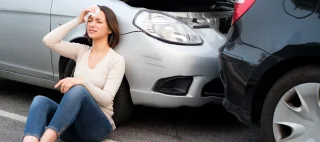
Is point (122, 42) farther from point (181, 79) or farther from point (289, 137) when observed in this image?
point (289, 137)

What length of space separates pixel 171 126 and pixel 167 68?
2.42ft

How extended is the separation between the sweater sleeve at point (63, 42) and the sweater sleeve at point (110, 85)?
1.26 feet

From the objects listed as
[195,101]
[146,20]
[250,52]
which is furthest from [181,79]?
[250,52]

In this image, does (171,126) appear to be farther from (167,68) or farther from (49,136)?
(49,136)

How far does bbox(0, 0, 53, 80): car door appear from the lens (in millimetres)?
4188

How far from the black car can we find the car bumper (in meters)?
0.47

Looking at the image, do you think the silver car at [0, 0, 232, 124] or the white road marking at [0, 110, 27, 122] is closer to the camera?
the silver car at [0, 0, 232, 124]

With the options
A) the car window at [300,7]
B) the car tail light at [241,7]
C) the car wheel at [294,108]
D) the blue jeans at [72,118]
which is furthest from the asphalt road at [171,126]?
the car window at [300,7]

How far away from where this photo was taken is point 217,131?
13.1ft

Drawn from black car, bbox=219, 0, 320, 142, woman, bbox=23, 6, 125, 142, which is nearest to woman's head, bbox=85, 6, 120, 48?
woman, bbox=23, 6, 125, 142

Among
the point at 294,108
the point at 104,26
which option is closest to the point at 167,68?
the point at 104,26

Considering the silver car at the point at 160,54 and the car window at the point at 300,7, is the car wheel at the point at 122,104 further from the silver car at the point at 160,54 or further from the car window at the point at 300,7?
the car window at the point at 300,7

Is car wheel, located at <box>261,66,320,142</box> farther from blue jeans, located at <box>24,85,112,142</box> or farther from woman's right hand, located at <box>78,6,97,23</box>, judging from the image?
woman's right hand, located at <box>78,6,97,23</box>

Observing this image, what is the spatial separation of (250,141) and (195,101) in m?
0.52
